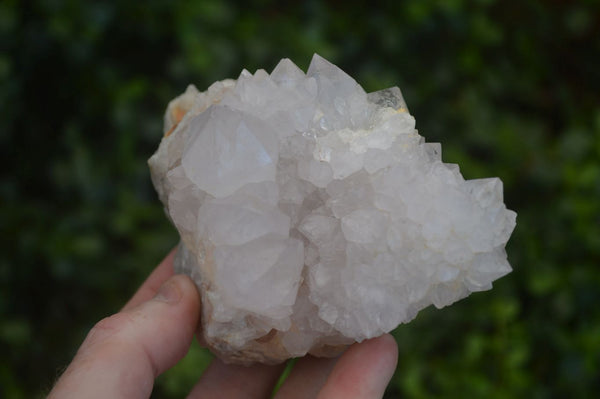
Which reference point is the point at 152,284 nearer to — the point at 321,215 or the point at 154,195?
the point at 321,215

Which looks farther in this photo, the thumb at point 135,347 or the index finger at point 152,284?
the index finger at point 152,284

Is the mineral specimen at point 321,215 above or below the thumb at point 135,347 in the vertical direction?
above

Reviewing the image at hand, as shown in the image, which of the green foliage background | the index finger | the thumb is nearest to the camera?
the thumb

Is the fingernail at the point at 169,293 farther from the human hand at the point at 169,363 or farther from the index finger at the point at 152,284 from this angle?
the index finger at the point at 152,284

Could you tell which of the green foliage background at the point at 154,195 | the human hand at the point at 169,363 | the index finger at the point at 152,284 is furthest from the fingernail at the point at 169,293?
the green foliage background at the point at 154,195

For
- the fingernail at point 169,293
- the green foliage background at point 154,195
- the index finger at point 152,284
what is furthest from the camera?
the green foliage background at point 154,195

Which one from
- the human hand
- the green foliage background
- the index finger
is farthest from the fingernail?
the green foliage background

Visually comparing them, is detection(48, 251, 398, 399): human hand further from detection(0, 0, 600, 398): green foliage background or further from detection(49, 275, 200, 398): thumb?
detection(0, 0, 600, 398): green foliage background

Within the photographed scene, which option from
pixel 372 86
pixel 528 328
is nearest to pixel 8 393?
pixel 372 86
